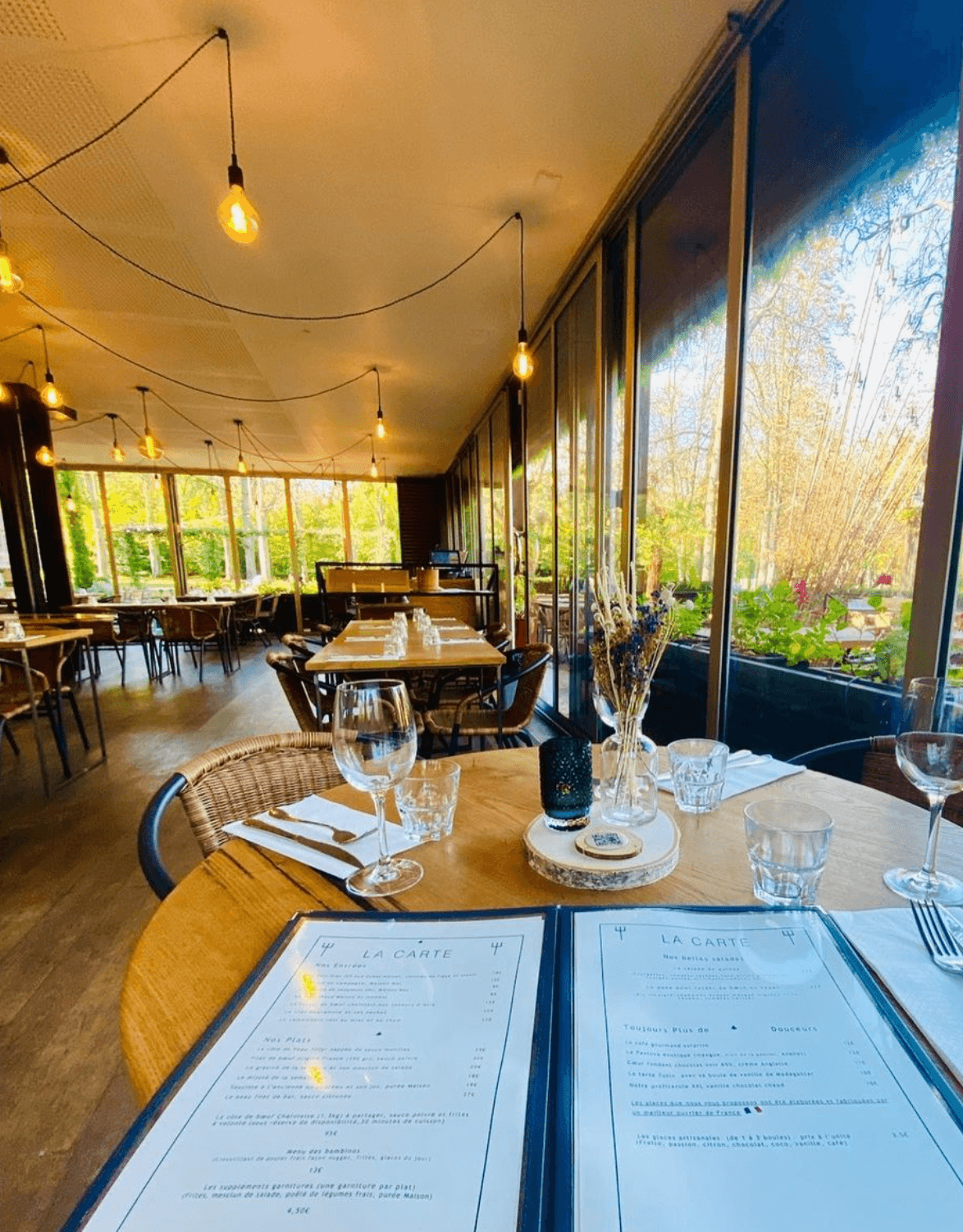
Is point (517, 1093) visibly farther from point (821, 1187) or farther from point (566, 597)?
point (566, 597)

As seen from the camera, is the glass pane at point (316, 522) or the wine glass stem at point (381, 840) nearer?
the wine glass stem at point (381, 840)

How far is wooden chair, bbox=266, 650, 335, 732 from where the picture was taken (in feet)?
8.07

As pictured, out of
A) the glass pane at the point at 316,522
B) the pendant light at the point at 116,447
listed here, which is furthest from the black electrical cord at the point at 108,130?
the glass pane at the point at 316,522

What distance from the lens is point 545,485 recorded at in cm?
473

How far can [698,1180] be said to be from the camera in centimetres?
37

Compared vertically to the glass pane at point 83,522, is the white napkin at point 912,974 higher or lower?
lower

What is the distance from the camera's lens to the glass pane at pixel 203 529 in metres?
10.5

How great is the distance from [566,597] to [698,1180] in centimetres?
400

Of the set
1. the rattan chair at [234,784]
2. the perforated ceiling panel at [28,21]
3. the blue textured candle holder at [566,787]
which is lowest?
the rattan chair at [234,784]

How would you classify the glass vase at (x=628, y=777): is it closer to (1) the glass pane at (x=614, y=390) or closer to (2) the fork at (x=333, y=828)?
(2) the fork at (x=333, y=828)

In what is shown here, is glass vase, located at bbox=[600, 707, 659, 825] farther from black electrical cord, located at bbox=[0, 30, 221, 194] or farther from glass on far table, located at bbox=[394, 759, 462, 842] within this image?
black electrical cord, located at bbox=[0, 30, 221, 194]

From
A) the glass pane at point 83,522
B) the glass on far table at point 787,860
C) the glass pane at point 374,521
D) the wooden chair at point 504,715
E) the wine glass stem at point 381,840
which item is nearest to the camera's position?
the glass on far table at point 787,860

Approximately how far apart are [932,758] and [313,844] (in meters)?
0.98

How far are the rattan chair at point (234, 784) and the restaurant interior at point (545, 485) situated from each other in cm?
1
